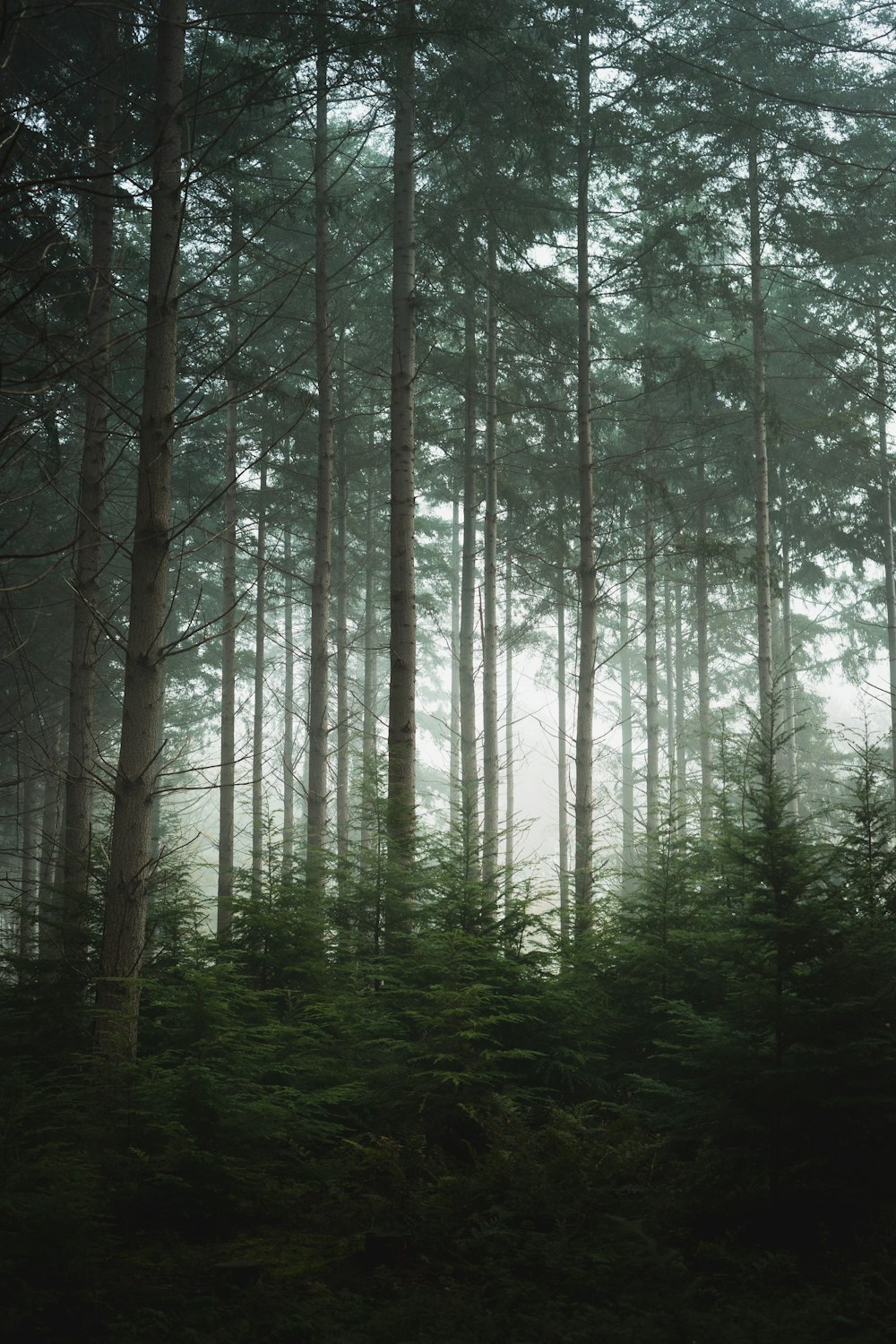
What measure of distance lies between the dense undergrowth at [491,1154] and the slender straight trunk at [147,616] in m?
0.36

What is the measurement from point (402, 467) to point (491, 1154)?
7.25m

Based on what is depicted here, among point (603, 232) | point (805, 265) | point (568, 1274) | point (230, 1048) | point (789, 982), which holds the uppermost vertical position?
point (603, 232)

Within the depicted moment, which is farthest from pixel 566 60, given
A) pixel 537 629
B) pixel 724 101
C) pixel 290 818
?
pixel 290 818

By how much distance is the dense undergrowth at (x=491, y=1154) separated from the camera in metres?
3.46

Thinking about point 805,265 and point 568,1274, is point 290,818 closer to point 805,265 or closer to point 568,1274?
point 805,265

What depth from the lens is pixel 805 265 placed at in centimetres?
1614

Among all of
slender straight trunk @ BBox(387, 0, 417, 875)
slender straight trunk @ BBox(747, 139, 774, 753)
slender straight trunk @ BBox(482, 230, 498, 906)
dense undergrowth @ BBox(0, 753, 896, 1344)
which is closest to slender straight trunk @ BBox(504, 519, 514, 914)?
slender straight trunk @ BBox(482, 230, 498, 906)

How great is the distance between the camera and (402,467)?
400 inches

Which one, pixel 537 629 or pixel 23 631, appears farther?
pixel 537 629

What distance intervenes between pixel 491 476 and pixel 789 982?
38.7ft

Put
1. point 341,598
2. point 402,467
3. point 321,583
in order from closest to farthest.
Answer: point 402,467
point 321,583
point 341,598

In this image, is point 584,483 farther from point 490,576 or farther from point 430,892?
point 430,892

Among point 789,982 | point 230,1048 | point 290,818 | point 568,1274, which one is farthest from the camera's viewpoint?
point 290,818

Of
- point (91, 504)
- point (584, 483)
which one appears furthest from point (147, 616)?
point (584, 483)
